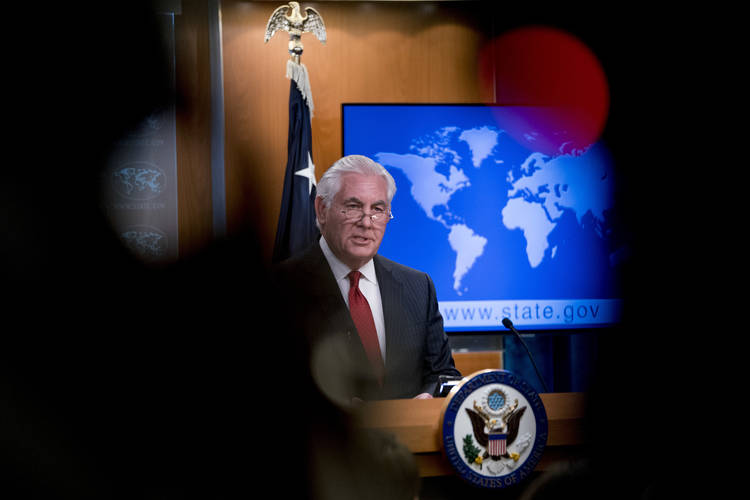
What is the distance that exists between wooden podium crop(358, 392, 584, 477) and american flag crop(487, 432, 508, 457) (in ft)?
0.19

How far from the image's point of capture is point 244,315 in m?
0.49

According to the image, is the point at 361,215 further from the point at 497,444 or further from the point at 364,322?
the point at 497,444

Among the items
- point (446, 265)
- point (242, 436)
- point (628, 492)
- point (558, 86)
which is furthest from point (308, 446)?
point (558, 86)

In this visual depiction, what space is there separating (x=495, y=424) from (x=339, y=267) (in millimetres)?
1008

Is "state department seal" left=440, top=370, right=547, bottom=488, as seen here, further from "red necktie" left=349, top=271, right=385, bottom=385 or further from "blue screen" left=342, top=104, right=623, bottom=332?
"blue screen" left=342, top=104, right=623, bottom=332

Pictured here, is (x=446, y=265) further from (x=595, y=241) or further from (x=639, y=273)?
(x=639, y=273)

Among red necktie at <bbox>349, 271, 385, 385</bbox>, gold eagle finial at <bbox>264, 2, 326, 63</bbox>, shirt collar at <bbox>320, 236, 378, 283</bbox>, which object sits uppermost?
gold eagle finial at <bbox>264, 2, 326, 63</bbox>

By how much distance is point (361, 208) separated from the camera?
1563 mm

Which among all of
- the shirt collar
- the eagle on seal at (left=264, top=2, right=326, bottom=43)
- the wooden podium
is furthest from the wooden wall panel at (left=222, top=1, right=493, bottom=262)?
the wooden podium

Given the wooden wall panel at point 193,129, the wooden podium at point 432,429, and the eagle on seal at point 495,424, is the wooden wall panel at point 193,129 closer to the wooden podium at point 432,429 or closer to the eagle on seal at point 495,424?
the wooden podium at point 432,429

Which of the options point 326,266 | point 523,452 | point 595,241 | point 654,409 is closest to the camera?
point 654,409

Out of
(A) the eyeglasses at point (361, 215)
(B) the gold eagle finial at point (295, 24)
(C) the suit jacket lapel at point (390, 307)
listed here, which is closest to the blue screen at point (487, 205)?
(B) the gold eagle finial at point (295, 24)

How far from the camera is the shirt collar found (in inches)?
63.3

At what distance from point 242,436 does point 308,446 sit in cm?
7
